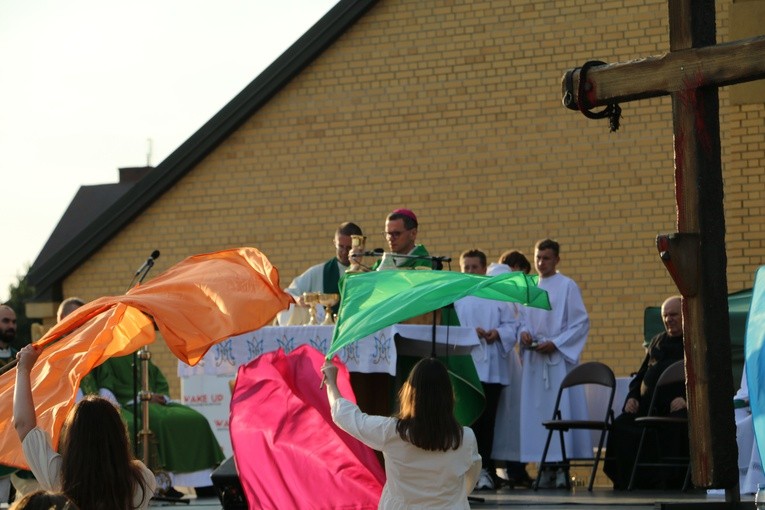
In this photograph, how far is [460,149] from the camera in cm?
1886

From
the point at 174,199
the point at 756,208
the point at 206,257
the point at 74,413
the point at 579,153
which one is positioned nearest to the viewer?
the point at 74,413

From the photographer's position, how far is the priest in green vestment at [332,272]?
12.9m

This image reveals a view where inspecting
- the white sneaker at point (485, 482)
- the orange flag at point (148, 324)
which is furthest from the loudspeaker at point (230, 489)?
the white sneaker at point (485, 482)

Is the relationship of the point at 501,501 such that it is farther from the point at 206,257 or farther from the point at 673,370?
the point at 206,257

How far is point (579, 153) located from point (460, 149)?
1545 mm

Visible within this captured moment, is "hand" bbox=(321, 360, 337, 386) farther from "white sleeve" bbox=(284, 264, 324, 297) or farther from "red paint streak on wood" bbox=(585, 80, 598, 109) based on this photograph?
"white sleeve" bbox=(284, 264, 324, 297)

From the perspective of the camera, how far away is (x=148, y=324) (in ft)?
31.6

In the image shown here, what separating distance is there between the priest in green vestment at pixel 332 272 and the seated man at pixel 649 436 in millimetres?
2799

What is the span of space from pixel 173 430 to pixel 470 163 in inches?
234

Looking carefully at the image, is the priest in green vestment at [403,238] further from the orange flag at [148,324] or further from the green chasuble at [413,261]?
the orange flag at [148,324]

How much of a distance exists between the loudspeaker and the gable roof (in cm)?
945

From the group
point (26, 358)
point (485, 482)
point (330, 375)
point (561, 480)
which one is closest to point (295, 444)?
point (330, 375)

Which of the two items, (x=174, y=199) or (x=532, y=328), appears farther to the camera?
(x=174, y=199)

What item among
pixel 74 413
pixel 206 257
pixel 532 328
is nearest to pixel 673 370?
pixel 532 328
